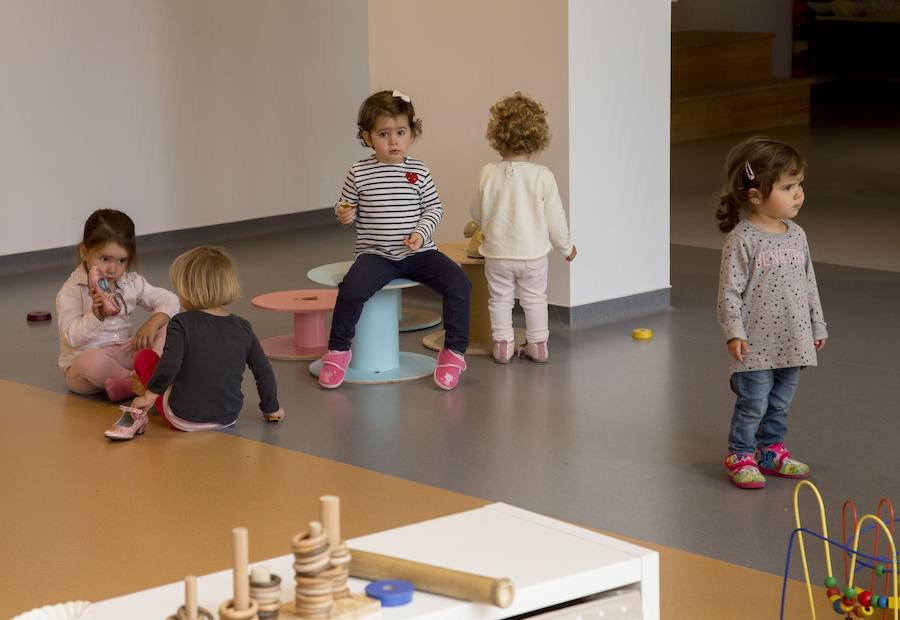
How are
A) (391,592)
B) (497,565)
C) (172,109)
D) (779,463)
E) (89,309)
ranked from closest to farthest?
1. (391,592)
2. (497,565)
3. (779,463)
4. (89,309)
5. (172,109)

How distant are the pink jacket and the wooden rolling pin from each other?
3.25m

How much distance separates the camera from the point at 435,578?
1948 millimetres

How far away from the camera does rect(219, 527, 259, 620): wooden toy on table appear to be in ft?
5.70

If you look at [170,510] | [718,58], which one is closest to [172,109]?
[170,510]

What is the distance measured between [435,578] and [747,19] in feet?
48.8

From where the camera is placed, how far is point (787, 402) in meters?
4.05

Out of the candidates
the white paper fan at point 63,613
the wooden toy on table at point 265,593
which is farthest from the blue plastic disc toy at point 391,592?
the white paper fan at point 63,613

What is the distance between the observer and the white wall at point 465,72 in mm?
6035

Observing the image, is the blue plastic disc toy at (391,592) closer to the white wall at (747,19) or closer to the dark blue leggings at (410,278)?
the dark blue leggings at (410,278)

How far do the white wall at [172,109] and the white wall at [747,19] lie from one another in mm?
7064

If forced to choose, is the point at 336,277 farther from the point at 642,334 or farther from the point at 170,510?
the point at 170,510

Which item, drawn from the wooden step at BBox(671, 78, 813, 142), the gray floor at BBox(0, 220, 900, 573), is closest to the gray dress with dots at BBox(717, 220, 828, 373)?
the gray floor at BBox(0, 220, 900, 573)

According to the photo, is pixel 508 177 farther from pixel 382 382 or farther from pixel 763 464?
pixel 763 464

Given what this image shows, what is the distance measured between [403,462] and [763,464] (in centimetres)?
111
